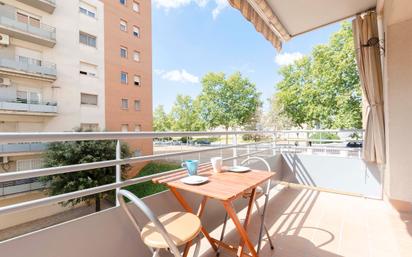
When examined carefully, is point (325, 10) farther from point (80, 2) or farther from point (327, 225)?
point (80, 2)

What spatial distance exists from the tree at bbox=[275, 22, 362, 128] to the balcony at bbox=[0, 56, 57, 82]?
1386 centimetres

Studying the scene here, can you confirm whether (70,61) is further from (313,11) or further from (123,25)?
(313,11)

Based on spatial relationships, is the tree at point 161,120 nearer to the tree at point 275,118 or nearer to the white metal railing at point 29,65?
the tree at point 275,118

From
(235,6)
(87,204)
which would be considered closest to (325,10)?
(235,6)

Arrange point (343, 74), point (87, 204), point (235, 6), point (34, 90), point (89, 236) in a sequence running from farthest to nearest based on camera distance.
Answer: point (343, 74) < point (34, 90) < point (87, 204) < point (235, 6) < point (89, 236)

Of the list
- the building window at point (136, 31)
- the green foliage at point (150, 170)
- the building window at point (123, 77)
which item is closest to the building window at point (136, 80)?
the building window at point (123, 77)

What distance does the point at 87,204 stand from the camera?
8.16 meters

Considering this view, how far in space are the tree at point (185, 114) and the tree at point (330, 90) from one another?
1103cm

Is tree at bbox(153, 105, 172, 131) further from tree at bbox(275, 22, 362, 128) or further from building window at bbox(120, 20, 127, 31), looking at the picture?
tree at bbox(275, 22, 362, 128)

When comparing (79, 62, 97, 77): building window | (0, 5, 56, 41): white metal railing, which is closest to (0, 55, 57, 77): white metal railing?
(0, 5, 56, 41): white metal railing

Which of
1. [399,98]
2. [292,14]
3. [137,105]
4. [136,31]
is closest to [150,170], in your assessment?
[137,105]

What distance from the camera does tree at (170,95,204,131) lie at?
77.4ft

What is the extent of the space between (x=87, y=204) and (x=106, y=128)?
409 cm

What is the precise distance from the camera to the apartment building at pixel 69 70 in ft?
26.6
